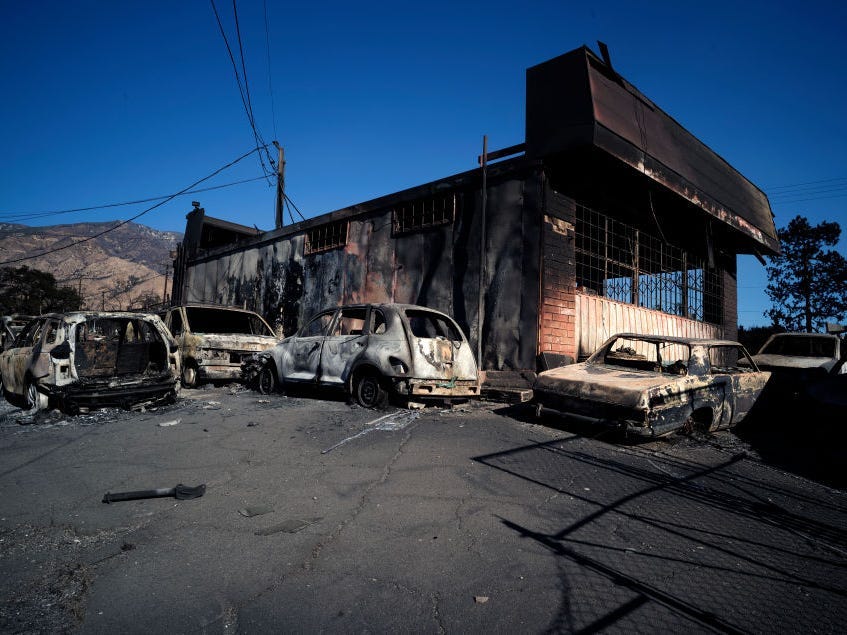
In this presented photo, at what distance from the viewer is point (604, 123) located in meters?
7.19

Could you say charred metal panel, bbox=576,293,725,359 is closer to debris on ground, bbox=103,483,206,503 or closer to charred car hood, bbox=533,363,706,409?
charred car hood, bbox=533,363,706,409

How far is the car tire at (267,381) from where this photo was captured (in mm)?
7566

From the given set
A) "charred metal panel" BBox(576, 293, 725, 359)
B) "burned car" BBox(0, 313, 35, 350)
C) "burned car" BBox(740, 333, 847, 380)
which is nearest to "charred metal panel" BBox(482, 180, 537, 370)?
"charred metal panel" BBox(576, 293, 725, 359)

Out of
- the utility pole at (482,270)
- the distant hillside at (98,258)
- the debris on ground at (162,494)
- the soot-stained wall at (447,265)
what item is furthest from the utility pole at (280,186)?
the distant hillside at (98,258)

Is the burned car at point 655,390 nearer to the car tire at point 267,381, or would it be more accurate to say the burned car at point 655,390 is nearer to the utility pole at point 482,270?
the utility pole at point 482,270

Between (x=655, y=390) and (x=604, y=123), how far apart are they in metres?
4.61

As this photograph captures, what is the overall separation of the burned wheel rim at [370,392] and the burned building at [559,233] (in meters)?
2.84

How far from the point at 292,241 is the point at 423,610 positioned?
12.8 meters

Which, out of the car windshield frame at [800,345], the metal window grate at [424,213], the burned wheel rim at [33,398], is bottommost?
the burned wheel rim at [33,398]

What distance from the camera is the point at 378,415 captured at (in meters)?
5.75

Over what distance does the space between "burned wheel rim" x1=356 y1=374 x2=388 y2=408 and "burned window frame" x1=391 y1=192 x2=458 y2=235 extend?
4331mm

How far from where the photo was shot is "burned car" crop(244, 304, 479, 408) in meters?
5.92

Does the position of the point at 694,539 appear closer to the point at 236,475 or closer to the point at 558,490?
the point at 558,490

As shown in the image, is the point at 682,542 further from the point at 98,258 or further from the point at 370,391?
the point at 98,258
